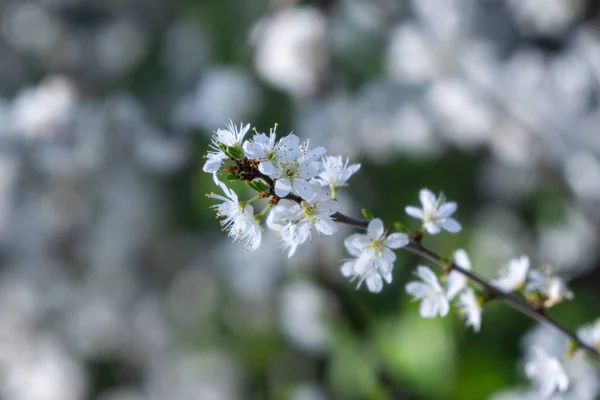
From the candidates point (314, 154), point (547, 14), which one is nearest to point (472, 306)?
point (314, 154)

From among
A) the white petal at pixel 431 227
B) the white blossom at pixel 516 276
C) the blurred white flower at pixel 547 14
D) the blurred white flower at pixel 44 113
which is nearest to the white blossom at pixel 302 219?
the white petal at pixel 431 227

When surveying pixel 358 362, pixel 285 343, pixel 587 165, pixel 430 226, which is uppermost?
pixel 587 165

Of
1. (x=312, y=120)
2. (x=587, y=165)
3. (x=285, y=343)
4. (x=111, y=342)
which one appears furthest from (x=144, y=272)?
(x=587, y=165)

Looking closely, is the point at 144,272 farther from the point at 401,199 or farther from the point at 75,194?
the point at 401,199

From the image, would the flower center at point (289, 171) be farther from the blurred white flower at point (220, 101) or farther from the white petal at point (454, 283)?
the blurred white flower at point (220, 101)

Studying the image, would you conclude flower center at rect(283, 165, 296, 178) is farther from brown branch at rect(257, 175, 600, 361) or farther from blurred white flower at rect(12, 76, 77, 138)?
blurred white flower at rect(12, 76, 77, 138)

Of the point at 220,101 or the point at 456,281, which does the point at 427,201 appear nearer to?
the point at 456,281
